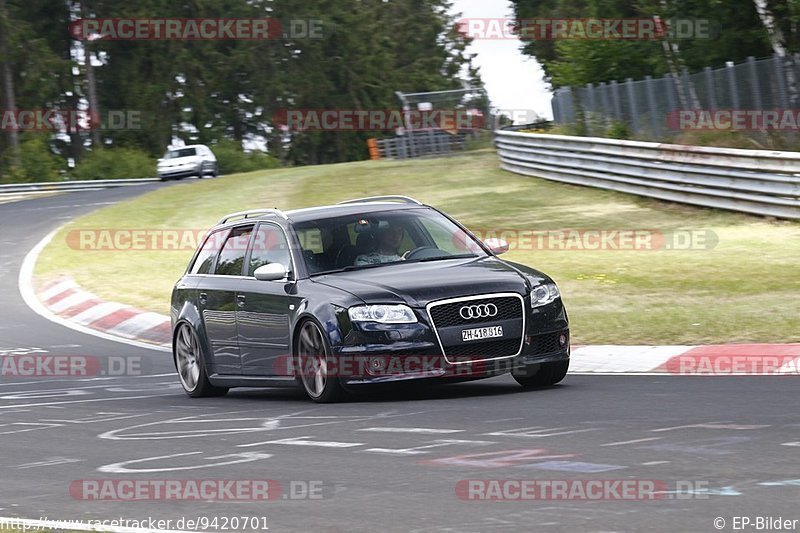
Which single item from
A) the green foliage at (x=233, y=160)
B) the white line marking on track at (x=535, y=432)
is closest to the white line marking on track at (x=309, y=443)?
the white line marking on track at (x=535, y=432)

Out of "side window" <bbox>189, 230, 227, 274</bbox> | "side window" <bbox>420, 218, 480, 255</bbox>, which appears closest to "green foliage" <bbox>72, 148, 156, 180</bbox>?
"side window" <bbox>189, 230, 227, 274</bbox>

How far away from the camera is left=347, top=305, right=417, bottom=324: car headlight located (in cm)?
1031

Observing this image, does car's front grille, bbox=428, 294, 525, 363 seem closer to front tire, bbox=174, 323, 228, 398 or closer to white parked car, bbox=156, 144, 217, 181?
front tire, bbox=174, 323, 228, 398

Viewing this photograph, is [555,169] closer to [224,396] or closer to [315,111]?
[224,396]

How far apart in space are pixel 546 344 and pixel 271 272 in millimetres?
2157

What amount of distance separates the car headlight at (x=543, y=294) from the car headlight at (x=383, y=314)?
95cm

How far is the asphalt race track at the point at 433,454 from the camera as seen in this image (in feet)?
20.7

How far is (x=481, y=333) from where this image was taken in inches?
410

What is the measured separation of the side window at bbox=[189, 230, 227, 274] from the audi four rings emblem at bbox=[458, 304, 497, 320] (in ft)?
10.3

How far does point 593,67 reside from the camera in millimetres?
42531

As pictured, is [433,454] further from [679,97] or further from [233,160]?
[233,160]

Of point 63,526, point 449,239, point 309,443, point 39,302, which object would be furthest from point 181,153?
point 63,526

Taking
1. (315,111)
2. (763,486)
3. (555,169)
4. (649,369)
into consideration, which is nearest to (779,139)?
(555,169)

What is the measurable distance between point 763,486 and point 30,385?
9387mm
